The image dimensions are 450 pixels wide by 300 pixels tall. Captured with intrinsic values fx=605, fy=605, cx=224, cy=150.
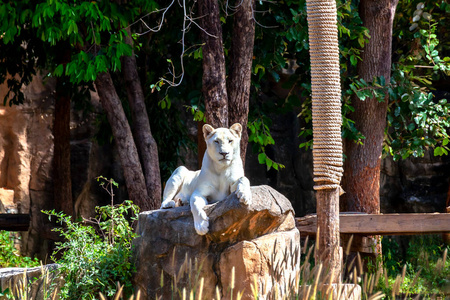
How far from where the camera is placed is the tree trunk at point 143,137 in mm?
8453

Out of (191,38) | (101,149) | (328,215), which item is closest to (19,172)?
(101,149)

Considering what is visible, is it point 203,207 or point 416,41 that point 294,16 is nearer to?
point 416,41

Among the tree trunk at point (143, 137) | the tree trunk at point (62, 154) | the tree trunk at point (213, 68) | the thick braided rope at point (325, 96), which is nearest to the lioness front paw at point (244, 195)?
the thick braided rope at point (325, 96)

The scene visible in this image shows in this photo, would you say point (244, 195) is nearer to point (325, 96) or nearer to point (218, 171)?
point (218, 171)

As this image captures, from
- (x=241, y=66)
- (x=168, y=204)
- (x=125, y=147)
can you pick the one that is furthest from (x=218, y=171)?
(x=125, y=147)

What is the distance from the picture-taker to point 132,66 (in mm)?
8742

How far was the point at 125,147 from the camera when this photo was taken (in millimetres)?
8219

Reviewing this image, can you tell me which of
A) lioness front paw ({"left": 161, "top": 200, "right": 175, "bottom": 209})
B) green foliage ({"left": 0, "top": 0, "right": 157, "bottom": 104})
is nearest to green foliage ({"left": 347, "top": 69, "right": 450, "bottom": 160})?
green foliage ({"left": 0, "top": 0, "right": 157, "bottom": 104})

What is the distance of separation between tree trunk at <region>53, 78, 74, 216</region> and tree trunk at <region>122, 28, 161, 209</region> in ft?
8.37

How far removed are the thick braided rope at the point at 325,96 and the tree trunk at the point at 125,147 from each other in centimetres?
356

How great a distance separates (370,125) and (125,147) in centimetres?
371

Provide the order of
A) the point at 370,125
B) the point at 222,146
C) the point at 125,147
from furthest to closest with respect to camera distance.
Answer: the point at 370,125, the point at 125,147, the point at 222,146

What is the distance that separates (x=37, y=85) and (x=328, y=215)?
8.58 metres

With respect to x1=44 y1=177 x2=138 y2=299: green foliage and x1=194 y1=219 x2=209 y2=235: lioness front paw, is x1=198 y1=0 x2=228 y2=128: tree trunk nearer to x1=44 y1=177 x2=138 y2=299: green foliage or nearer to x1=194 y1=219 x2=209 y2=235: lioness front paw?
x1=44 y1=177 x2=138 y2=299: green foliage
